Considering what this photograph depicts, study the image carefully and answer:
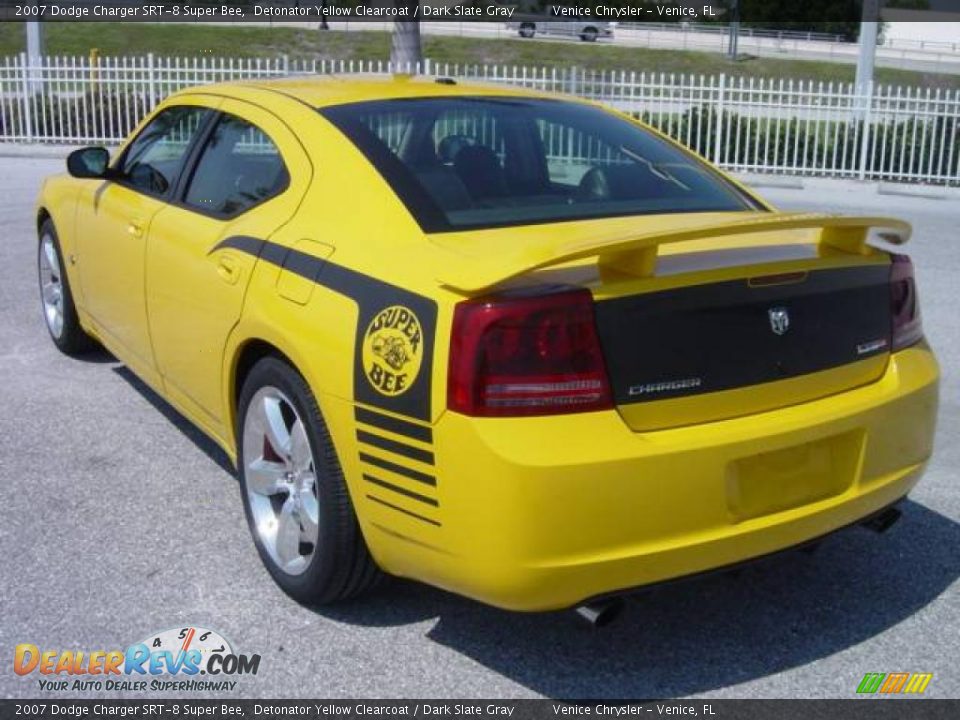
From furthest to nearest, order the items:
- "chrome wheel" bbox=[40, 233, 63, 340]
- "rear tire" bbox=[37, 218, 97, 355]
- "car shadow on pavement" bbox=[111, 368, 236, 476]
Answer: "chrome wheel" bbox=[40, 233, 63, 340]
"rear tire" bbox=[37, 218, 97, 355]
"car shadow on pavement" bbox=[111, 368, 236, 476]

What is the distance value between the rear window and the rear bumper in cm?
83

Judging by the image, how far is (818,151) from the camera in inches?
645

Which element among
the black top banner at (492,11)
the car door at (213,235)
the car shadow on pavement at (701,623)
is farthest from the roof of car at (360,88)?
the black top banner at (492,11)

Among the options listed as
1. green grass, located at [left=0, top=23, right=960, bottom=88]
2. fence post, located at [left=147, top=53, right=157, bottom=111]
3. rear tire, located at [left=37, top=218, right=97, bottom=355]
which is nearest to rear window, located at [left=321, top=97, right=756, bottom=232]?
rear tire, located at [left=37, top=218, right=97, bottom=355]

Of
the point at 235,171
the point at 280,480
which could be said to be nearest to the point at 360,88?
the point at 235,171

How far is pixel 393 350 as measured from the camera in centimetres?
293

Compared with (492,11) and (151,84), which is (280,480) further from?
(492,11)

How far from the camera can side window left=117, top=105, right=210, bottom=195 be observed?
15.2ft

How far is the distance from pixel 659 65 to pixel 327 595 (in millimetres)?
44022

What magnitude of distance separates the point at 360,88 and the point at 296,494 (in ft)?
5.25

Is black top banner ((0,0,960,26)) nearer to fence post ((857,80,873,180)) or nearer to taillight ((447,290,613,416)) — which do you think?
fence post ((857,80,873,180))

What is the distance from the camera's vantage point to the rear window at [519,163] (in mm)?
3471

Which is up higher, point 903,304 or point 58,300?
point 903,304

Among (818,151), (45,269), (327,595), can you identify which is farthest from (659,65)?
(327,595)
